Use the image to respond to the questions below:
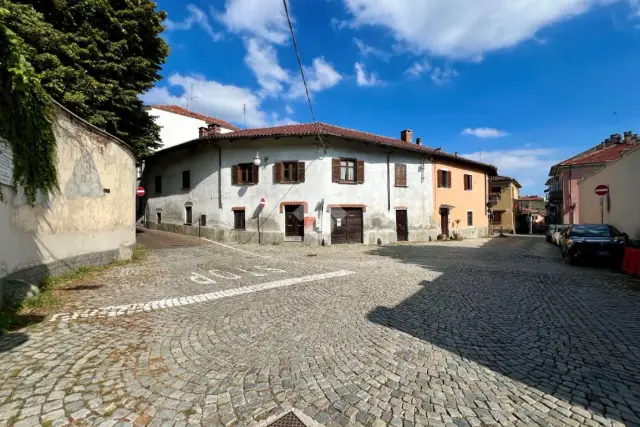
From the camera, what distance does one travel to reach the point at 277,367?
330 centimetres

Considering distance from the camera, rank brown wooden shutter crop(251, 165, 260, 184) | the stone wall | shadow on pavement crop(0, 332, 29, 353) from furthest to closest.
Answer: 1. brown wooden shutter crop(251, 165, 260, 184)
2. the stone wall
3. shadow on pavement crop(0, 332, 29, 353)

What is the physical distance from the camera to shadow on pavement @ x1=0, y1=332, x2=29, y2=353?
364cm

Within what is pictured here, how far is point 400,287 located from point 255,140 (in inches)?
565

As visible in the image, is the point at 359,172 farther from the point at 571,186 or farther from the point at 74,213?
the point at 571,186

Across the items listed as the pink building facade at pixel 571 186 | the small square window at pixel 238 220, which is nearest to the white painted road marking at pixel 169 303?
the small square window at pixel 238 220

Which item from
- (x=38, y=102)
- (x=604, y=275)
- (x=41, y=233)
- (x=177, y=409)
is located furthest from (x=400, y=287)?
(x=38, y=102)

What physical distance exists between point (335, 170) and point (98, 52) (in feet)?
40.1

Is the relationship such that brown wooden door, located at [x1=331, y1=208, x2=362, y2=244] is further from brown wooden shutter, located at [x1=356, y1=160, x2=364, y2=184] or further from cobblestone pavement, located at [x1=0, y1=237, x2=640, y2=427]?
cobblestone pavement, located at [x1=0, y1=237, x2=640, y2=427]

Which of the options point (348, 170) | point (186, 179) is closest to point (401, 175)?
point (348, 170)

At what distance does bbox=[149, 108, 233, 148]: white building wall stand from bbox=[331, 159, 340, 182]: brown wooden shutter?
17.0 m

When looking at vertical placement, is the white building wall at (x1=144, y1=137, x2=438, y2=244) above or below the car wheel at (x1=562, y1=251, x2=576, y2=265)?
above

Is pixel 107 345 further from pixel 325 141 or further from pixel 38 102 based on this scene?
pixel 325 141

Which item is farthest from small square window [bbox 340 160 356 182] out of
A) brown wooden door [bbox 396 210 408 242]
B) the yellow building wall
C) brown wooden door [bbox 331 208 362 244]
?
the yellow building wall

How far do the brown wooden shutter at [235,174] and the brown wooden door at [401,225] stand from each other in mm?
10614
